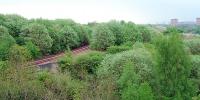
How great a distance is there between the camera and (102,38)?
32.7 meters

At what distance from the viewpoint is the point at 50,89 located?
20.8 meters

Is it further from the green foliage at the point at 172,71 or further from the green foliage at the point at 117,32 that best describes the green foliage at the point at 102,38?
the green foliage at the point at 172,71

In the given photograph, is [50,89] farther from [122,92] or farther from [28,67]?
[122,92]

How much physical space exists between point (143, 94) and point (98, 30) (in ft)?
52.3

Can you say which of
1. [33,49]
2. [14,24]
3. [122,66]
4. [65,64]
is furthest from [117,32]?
[122,66]

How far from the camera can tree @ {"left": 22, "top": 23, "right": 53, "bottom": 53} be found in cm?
3166

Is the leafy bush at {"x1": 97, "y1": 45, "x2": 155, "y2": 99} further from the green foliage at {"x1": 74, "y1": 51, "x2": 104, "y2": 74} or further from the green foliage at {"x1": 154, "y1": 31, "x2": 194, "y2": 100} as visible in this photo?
the green foliage at {"x1": 74, "y1": 51, "x2": 104, "y2": 74}

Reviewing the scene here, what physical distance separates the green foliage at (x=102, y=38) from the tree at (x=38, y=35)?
11.1ft

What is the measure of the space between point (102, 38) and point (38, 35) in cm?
469

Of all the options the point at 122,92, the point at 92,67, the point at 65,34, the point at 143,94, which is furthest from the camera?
the point at 65,34

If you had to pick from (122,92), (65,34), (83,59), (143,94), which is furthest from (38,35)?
(143,94)

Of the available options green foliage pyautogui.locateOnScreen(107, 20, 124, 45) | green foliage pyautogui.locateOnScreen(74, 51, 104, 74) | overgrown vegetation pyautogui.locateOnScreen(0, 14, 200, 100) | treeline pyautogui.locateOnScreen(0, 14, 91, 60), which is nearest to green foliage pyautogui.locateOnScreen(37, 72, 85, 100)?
overgrown vegetation pyautogui.locateOnScreen(0, 14, 200, 100)

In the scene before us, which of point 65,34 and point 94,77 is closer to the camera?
point 94,77

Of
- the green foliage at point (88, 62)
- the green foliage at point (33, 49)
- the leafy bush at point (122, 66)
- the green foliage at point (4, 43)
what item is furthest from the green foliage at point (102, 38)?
the leafy bush at point (122, 66)
